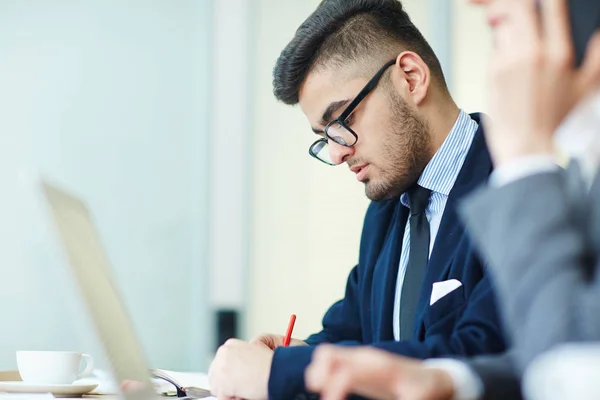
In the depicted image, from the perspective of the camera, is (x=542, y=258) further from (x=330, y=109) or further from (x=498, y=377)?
(x=330, y=109)

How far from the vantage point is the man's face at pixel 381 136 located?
1.78m

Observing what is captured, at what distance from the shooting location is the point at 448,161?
1.73 m

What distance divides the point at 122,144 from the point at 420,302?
2.32 metres

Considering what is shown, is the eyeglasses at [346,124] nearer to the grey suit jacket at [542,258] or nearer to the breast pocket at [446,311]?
the breast pocket at [446,311]

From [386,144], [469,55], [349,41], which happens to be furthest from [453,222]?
[469,55]

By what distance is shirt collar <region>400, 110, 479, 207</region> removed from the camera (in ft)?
5.61

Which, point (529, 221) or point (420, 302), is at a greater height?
point (529, 221)

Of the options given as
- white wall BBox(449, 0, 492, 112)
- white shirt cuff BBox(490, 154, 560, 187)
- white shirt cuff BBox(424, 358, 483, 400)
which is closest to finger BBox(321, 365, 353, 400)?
white shirt cuff BBox(424, 358, 483, 400)

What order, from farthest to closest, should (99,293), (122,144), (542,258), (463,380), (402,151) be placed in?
(122,144) < (402,151) < (99,293) < (463,380) < (542,258)

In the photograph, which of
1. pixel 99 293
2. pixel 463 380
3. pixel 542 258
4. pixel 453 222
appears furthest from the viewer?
pixel 453 222

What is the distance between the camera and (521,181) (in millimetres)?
704

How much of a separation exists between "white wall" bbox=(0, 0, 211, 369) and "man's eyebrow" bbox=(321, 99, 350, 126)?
1.77 meters

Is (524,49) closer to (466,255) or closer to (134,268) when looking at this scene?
(466,255)

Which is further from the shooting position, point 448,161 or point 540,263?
point 448,161
